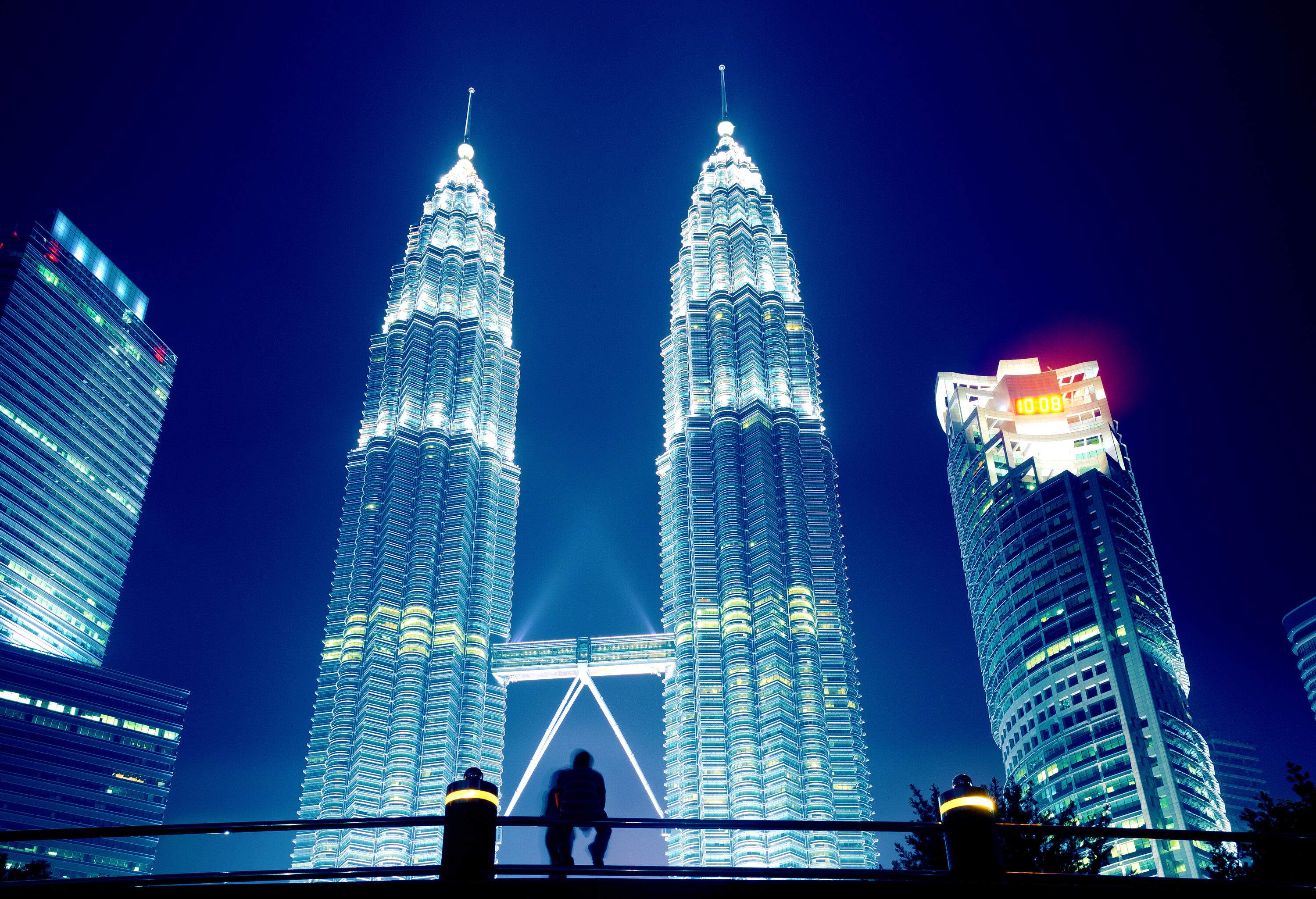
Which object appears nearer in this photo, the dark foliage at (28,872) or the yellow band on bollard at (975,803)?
the yellow band on bollard at (975,803)

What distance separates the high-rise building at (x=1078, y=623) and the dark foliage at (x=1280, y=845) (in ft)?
302

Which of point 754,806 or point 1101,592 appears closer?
point 754,806

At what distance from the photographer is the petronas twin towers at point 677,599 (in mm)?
148250

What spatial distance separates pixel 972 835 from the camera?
14.0m

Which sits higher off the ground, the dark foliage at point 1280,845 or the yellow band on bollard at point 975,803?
the dark foliage at point 1280,845

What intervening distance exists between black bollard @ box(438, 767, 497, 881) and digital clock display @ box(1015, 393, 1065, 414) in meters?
189

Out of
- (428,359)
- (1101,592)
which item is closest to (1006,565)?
(1101,592)

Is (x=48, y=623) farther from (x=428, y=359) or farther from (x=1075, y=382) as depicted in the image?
(x=1075, y=382)

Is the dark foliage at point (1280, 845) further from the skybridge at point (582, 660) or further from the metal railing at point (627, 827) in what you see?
the skybridge at point (582, 660)

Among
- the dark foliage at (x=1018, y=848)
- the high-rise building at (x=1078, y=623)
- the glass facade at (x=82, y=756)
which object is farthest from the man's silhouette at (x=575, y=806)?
the glass facade at (x=82, y=756)

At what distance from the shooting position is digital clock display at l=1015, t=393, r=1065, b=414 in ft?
632

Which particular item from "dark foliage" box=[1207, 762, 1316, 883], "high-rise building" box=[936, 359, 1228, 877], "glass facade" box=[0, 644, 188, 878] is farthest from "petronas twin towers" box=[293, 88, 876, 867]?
"dark foliage" box=[1207, 762, 1316, 883]

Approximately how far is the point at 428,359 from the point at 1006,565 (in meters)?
97.3

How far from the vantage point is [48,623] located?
199125 mm
